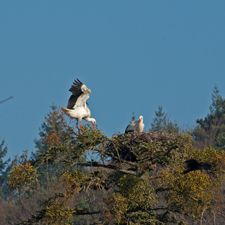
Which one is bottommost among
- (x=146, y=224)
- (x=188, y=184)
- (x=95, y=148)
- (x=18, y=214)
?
(x=146, y=224)

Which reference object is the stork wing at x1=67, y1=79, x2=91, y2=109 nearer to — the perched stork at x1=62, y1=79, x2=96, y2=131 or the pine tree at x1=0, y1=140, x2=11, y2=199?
the perched stork at x1=62, y1=79, x2=96, y2=131

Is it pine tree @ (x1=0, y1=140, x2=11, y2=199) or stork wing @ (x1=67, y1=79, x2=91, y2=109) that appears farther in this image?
pine tree @ (x1=0, y1=140, x2=11, y2=199)

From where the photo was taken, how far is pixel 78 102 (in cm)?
1487

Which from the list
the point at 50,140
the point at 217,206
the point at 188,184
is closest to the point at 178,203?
the point at 188,184

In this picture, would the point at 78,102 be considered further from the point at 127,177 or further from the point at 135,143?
the point at 127,177

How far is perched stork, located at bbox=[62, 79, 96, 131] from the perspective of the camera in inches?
574

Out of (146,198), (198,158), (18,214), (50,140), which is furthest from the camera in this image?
(18,214)

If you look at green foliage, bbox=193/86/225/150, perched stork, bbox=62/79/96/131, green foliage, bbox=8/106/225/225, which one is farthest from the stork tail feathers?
green foliage, bbox=193/86/225/150

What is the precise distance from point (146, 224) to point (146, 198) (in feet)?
2.63

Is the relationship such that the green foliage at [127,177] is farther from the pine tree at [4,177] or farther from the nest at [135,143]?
the pine tree at [4,177]

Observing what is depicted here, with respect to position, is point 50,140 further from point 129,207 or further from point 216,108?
point 216,108

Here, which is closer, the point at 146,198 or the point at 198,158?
the point at 146,198

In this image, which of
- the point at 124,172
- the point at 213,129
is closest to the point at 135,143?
the point at 124,172

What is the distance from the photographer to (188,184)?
13852 millimetres
